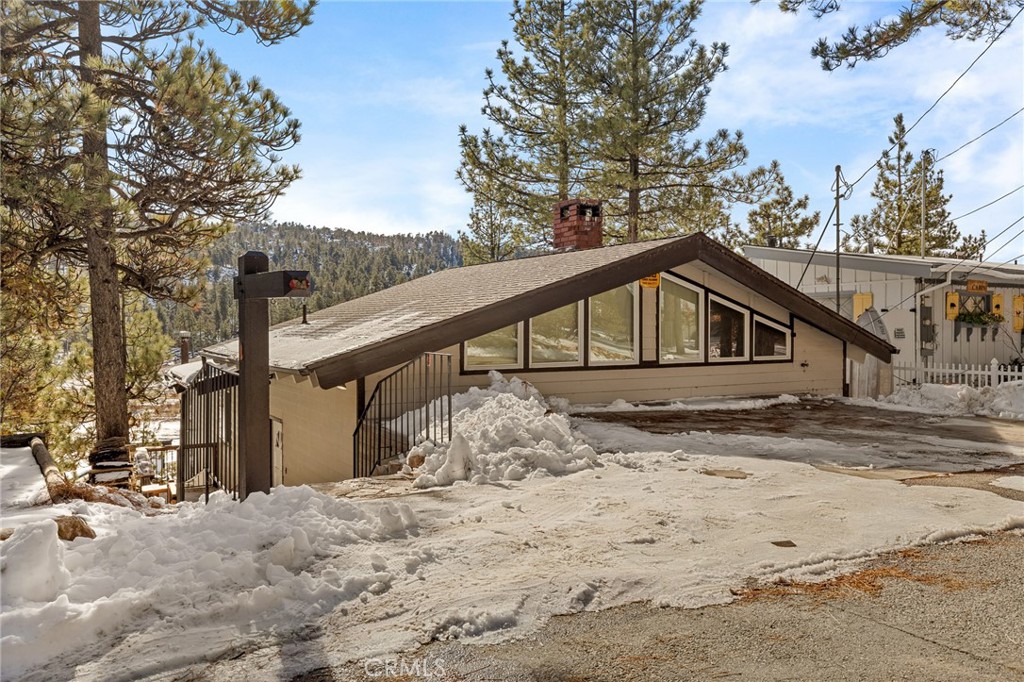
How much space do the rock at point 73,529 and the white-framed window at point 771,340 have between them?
11.0 m

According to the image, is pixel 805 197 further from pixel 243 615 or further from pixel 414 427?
pixel 243 615

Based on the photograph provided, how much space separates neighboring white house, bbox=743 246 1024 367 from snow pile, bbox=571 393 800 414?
7.39 meters

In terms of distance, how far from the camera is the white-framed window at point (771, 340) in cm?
1250

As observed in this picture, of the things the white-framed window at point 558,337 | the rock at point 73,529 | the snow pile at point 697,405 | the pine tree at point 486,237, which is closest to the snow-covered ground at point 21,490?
the rock at point 73,529

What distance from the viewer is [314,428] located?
35.4 ft

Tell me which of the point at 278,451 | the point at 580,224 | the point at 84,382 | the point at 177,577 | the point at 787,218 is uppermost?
the point at 787,218


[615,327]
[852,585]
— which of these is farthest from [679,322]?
[852,585]

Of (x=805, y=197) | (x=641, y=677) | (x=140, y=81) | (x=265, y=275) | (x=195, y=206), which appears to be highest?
(x=805, y=197)

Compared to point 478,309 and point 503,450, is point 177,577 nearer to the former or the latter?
point 503,450

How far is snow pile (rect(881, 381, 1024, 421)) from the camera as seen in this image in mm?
10688

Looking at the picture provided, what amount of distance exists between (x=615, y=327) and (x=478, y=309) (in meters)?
2.95

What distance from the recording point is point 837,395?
43.5 feet

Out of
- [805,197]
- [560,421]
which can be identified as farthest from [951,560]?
[805,197]

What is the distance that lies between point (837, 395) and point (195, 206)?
12.8 meters
